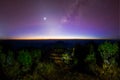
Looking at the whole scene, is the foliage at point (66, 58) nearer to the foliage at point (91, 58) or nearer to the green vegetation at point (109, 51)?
the foliage at point (91, 58)

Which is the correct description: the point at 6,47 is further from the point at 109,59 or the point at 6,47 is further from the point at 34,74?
the point at 109,59

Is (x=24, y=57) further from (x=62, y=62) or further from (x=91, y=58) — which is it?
(x=91, y=58)

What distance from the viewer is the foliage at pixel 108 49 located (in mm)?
6380

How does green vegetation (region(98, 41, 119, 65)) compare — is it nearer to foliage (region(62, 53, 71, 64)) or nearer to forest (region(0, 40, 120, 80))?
forest (region(0, 40, 120, 80))

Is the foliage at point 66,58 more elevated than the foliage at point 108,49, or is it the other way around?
the foliage at point 108,49

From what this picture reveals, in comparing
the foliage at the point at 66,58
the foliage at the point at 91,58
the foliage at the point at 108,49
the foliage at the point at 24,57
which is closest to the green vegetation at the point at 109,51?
the foliage at the point at 108,49

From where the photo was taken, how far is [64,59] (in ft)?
21.1

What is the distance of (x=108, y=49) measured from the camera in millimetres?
6383

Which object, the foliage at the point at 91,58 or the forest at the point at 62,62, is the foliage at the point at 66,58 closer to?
the forest at the point at 62,62

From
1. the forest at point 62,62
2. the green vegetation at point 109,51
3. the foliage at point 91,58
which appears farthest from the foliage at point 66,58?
the green vegetation at point 109,51

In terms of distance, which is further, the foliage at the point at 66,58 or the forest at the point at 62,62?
the foliage at the point at 66,58

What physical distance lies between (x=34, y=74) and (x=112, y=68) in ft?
6.24

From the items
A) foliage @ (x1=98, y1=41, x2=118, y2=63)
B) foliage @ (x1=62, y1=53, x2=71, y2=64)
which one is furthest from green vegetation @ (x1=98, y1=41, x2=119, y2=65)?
foliage @ (x1=62, y1=53, x2=71, y2=64)

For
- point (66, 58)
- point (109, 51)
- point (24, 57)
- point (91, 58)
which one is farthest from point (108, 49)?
point (24, 57)
